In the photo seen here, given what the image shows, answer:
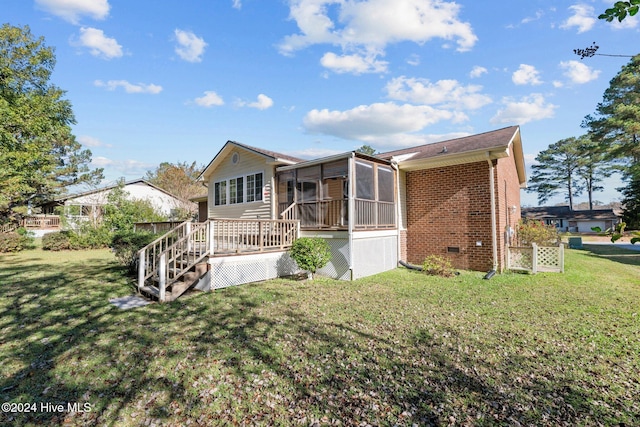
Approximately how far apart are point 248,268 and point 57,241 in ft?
55.8

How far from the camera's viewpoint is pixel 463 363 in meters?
4.25

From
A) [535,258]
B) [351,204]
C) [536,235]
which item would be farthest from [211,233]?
[536,235]

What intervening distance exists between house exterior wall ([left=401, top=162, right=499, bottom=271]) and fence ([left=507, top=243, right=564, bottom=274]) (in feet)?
3.52

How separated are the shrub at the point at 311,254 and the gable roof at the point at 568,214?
48.7m

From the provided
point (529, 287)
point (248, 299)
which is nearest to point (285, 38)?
point (248, 299)

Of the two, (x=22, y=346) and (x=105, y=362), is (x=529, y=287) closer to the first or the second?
(x=105, y=362)

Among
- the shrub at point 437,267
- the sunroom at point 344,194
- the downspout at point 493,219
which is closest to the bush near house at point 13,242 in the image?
the sunroom at point 344,194

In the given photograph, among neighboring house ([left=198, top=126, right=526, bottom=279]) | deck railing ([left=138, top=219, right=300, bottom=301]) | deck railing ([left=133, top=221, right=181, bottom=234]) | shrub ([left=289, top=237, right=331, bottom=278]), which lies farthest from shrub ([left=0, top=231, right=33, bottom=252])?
shrub ([left=289, top=237, right=331, bottom=278])

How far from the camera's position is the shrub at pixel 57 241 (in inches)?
730

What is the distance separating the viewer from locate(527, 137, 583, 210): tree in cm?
4272

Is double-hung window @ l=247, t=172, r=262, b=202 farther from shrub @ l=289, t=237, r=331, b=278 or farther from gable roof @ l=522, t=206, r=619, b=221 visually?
gable roof @ l=522, t=206, r=619, b=221

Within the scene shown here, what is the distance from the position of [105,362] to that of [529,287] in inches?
385

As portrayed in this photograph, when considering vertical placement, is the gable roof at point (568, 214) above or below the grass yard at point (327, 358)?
above

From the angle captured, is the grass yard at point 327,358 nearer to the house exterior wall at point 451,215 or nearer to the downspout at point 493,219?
the downspout at point 493,219
